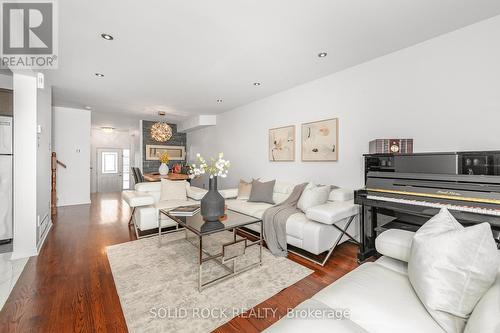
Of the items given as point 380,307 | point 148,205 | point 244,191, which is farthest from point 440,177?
point 148,205

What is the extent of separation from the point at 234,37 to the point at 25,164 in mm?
3037

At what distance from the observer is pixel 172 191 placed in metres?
4.11

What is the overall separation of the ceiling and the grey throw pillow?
6.08ft

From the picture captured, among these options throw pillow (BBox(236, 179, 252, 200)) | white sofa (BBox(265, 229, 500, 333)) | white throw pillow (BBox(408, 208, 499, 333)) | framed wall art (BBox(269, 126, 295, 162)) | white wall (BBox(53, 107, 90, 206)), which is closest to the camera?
white sofa (BBox(265, 229, 500, 333))

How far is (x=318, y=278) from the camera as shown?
2.25m

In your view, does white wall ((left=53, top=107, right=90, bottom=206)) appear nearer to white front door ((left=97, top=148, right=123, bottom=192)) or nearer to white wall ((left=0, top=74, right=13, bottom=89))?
white wall ((left=0, top=74, right=13, bottom=89))

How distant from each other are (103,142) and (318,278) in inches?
381

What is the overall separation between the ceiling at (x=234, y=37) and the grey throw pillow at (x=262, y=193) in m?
1.85

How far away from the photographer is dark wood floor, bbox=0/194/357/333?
5.34ft

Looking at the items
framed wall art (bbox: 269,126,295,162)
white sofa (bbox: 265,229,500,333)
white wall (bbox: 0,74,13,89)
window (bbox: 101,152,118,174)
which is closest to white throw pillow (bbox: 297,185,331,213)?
framed wall art (bbox: 269,126,295,162)

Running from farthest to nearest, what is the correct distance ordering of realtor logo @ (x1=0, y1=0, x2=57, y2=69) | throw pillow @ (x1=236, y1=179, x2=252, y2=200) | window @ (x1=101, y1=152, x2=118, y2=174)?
1. window @ (x1=101, y1=152, x2=118, y2=174)
2. throw pillow @ (x1=236, y1=179, x2=252, y2=200)
3. realtor logo @ (x1=0, y1=0, x2=57, y2=69)

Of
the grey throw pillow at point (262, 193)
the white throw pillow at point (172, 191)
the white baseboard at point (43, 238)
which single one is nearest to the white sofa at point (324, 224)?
the grey throw pillow at point (262, 193)

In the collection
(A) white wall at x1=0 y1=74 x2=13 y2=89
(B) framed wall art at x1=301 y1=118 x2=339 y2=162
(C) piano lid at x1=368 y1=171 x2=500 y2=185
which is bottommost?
(C) piano lid at x1=368 y1=171 x2=500 y2=185

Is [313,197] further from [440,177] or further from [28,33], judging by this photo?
[28,33]
